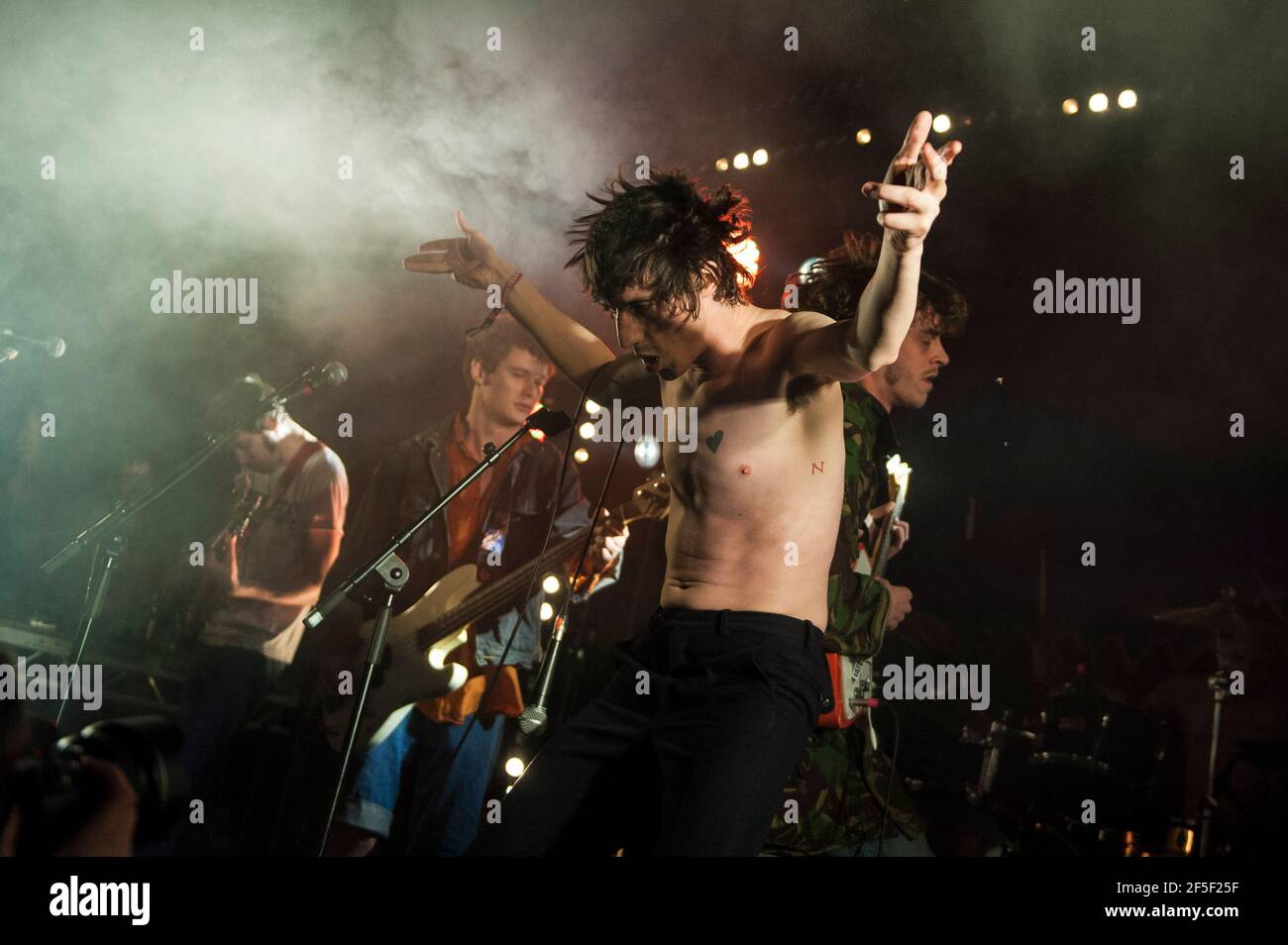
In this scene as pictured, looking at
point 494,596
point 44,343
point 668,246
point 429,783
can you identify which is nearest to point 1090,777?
point 494,596

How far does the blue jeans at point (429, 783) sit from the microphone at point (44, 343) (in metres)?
2.40

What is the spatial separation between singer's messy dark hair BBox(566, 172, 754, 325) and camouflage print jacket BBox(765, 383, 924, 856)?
78 centimetres

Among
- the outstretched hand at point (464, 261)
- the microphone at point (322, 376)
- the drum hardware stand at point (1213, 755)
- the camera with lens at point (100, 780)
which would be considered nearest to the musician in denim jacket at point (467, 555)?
the outstretched hand at point (464, 261)

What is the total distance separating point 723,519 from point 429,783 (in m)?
2.21

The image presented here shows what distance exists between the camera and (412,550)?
440 centimetres

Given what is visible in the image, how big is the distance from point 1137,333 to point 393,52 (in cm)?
394

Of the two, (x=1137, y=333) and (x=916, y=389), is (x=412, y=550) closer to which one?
(x=916, y=389)

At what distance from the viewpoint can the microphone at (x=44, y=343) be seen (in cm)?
465

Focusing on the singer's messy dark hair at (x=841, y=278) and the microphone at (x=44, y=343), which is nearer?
the singer's messy dark hair at (x=841, y=278)

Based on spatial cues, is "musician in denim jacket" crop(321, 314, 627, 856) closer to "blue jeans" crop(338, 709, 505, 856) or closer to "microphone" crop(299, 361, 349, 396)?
"blue jeans" crop(338, 709, 505, 856)

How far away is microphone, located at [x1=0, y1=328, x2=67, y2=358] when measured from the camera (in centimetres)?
465

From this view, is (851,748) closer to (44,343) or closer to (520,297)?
(520,297)

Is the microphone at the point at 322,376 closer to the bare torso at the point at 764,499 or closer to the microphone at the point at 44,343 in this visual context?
the microphone at the point at 44,343

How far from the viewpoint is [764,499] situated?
2561 millimetres
